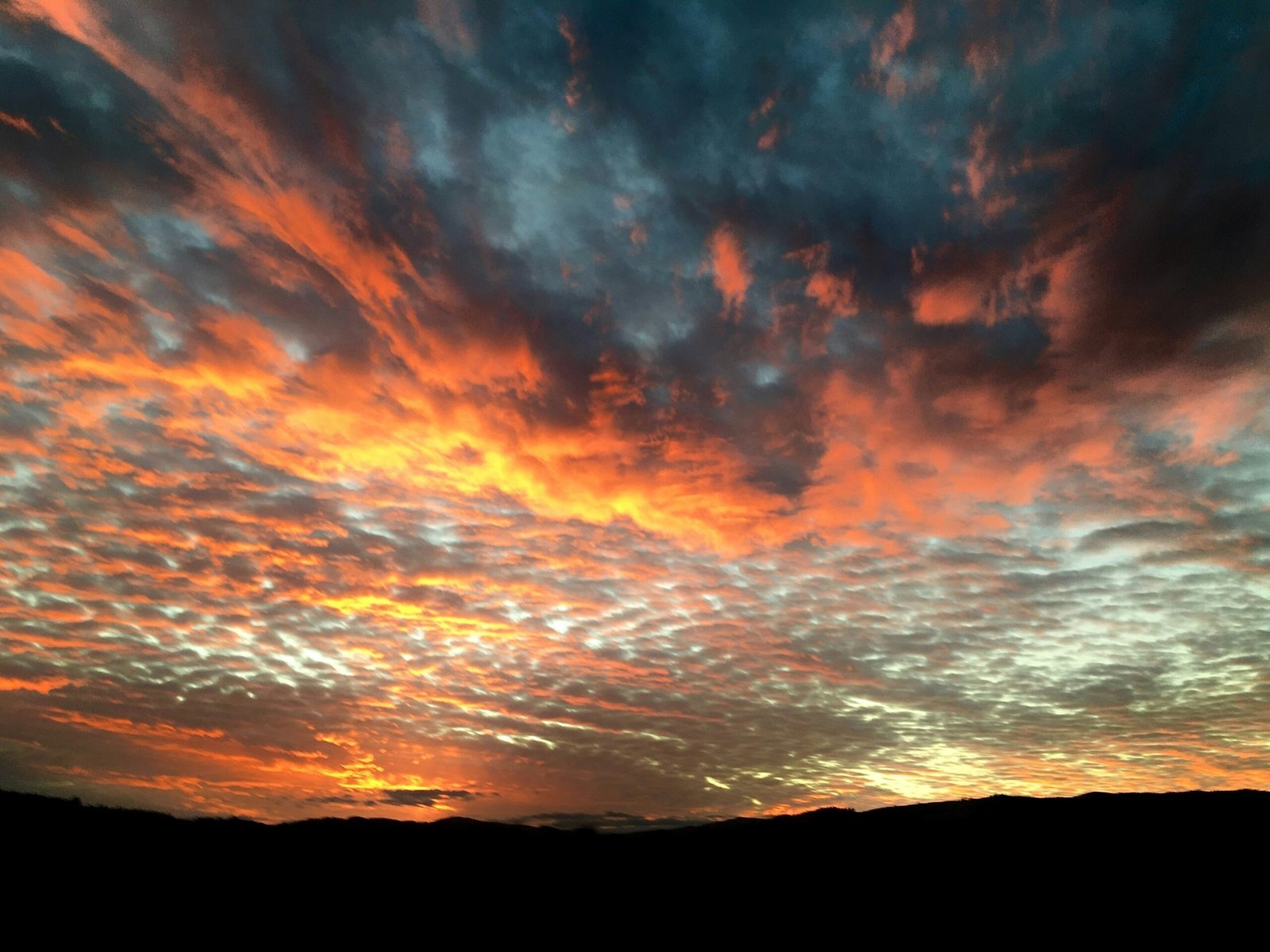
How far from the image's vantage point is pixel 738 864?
17.2 meters

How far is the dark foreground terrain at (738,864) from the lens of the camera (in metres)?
13.9

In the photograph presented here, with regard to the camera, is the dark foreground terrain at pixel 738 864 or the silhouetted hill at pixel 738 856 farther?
the silhouetted hill at pixel 738 856

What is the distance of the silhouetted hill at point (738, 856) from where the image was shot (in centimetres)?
1422

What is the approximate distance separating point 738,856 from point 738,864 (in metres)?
0.43

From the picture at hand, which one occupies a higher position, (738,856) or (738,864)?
(738,856)

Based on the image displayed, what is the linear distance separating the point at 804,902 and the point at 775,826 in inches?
165

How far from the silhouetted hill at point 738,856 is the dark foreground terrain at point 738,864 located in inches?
1.9

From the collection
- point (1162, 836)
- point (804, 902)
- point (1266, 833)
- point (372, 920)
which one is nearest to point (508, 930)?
point (372, 920)

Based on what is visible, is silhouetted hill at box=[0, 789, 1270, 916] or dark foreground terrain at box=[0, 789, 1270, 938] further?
silhouetted hill at box=[0, 789, 1270, 916]

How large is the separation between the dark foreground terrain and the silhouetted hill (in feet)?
0.16

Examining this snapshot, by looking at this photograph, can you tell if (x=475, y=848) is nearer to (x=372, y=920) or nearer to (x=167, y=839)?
(x=372, y=920)

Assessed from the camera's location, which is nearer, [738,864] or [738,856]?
[738,864]

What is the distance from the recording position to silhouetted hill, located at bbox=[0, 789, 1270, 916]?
560 inches

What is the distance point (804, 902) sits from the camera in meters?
15.2
